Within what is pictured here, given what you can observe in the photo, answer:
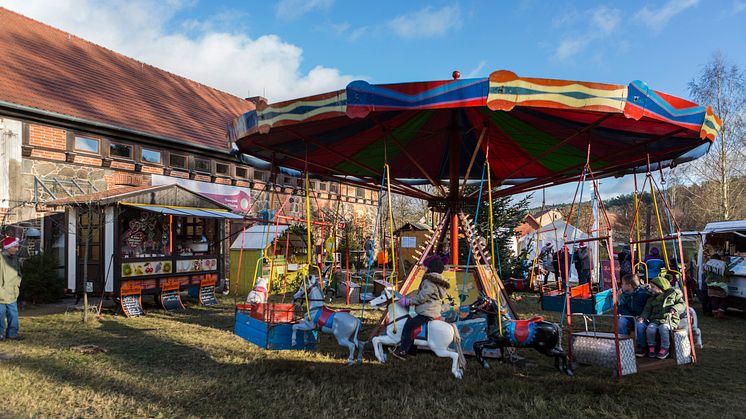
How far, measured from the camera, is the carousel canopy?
4984mm

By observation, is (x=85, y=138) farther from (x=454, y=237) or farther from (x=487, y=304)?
(x=487, y=304)

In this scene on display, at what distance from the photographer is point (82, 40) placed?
18500mm

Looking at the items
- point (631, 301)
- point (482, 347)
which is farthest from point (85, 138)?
point (631, 301)

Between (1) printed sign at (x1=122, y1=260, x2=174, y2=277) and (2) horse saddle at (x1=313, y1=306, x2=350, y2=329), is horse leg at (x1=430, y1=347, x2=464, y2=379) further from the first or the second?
(1) printed sign at (x1=122, y1=260, x2=174, y2=277)

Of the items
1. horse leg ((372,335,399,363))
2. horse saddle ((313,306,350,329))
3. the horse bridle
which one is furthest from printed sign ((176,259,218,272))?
the horse bridle

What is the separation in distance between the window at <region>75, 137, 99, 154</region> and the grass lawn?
728cm

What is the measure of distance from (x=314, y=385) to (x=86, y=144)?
38.9 feet

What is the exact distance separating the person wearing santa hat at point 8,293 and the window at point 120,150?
6.70m

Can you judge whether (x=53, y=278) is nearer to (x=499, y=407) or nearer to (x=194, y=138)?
(x=194, y=138)

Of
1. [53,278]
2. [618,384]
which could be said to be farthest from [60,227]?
[618,384]

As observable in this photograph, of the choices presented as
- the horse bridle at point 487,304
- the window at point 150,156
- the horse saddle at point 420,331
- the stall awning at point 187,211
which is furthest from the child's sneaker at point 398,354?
the window at point 150,156

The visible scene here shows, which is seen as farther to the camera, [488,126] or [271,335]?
[271,335]

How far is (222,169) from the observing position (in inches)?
712

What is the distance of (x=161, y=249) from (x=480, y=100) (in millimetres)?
10885
